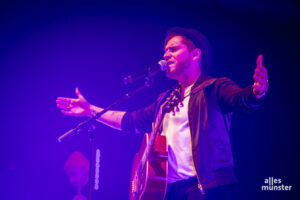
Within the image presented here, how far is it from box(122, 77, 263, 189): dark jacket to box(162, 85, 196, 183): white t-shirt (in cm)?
8

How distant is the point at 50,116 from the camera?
4.77m

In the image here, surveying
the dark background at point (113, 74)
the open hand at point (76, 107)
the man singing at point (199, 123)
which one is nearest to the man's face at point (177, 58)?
the man singing at point (199, 123)

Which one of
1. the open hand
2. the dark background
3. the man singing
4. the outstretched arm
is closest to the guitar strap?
the man singing

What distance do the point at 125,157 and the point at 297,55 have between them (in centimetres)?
338

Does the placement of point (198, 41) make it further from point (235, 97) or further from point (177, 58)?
point (235, 97)

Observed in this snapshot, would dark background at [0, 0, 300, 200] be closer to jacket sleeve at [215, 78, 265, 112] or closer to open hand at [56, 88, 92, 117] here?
open hand at [56, 88, 92, 117]

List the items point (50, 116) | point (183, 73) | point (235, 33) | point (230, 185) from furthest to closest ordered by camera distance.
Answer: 1. point (235, 33)
2. point (50, 116)
3. point (183, 73)
4. point (230, 185)

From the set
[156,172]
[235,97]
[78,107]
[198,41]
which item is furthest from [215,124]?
[78,107]

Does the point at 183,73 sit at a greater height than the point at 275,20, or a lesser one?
lesser

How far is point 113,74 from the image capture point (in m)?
4.98

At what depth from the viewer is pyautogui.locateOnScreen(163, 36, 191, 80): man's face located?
3.32 metres

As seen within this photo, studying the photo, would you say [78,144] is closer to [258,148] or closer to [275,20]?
[258,148]

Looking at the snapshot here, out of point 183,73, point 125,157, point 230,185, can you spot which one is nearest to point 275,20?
point 183,73

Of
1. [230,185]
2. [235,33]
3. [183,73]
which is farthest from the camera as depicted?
[235,33]
